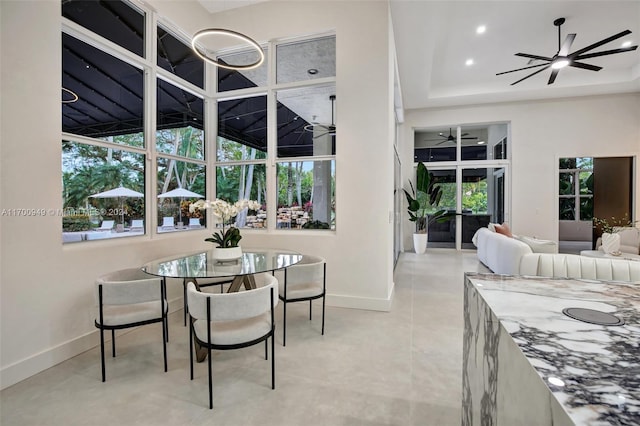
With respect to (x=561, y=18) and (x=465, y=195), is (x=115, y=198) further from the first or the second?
(x=465, y=195)

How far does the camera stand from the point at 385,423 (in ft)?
5.99

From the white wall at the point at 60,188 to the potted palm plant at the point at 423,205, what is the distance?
15.2 ft

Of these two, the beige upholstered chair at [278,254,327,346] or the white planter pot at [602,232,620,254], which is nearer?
the beige upholstered chair at [278,254,327,346]

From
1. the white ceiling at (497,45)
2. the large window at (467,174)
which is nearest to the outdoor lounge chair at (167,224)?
the white ceiling at (497,45)

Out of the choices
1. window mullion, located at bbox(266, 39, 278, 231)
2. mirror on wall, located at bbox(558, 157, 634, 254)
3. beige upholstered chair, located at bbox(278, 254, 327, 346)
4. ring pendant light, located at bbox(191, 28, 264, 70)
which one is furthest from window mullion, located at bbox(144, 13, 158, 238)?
mirror on wall, located at bbox(558, 157, 634, 254)

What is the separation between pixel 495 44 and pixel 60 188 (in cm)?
666

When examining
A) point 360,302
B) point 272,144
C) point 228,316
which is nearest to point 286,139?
point 272,144

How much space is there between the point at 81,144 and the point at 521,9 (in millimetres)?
5858

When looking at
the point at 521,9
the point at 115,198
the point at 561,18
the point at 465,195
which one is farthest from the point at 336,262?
the point at 465,195

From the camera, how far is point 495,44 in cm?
544

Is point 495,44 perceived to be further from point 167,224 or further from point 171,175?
point 167,224

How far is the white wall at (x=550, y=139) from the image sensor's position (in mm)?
7113

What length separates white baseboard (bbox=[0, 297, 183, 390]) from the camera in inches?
87.7

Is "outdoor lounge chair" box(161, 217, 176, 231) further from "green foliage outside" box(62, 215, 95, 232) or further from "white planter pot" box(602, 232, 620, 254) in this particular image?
"white planter pot" box(602, 232, 620, 254)
